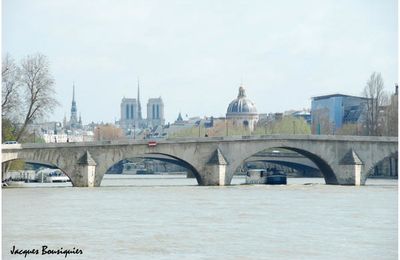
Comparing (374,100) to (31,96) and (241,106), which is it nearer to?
(31,96)

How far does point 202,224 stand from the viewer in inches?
1398

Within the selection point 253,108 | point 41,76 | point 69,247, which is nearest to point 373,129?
point 41,76

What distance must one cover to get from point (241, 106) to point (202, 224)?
134 m

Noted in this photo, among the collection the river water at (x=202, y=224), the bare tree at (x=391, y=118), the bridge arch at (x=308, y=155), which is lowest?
the river water at (x=202, y=224)

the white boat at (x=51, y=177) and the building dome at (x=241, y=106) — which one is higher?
the building dome at (x=241, y=106)

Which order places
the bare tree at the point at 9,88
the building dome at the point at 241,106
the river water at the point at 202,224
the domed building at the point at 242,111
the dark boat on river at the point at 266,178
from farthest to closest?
the building dome at the point at 241,106, the domed building at the point at 242,111, the dark boat on river at the point at 266,178, the bare tree at the point at 9,88, the river water at the point at 202,224

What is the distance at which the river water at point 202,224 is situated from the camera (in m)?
28.9

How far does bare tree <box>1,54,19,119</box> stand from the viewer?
178 ft

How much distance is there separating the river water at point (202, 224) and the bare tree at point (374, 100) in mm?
26055

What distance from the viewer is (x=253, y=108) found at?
17025 centimetres

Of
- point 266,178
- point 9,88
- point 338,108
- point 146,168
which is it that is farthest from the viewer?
point 146,168
